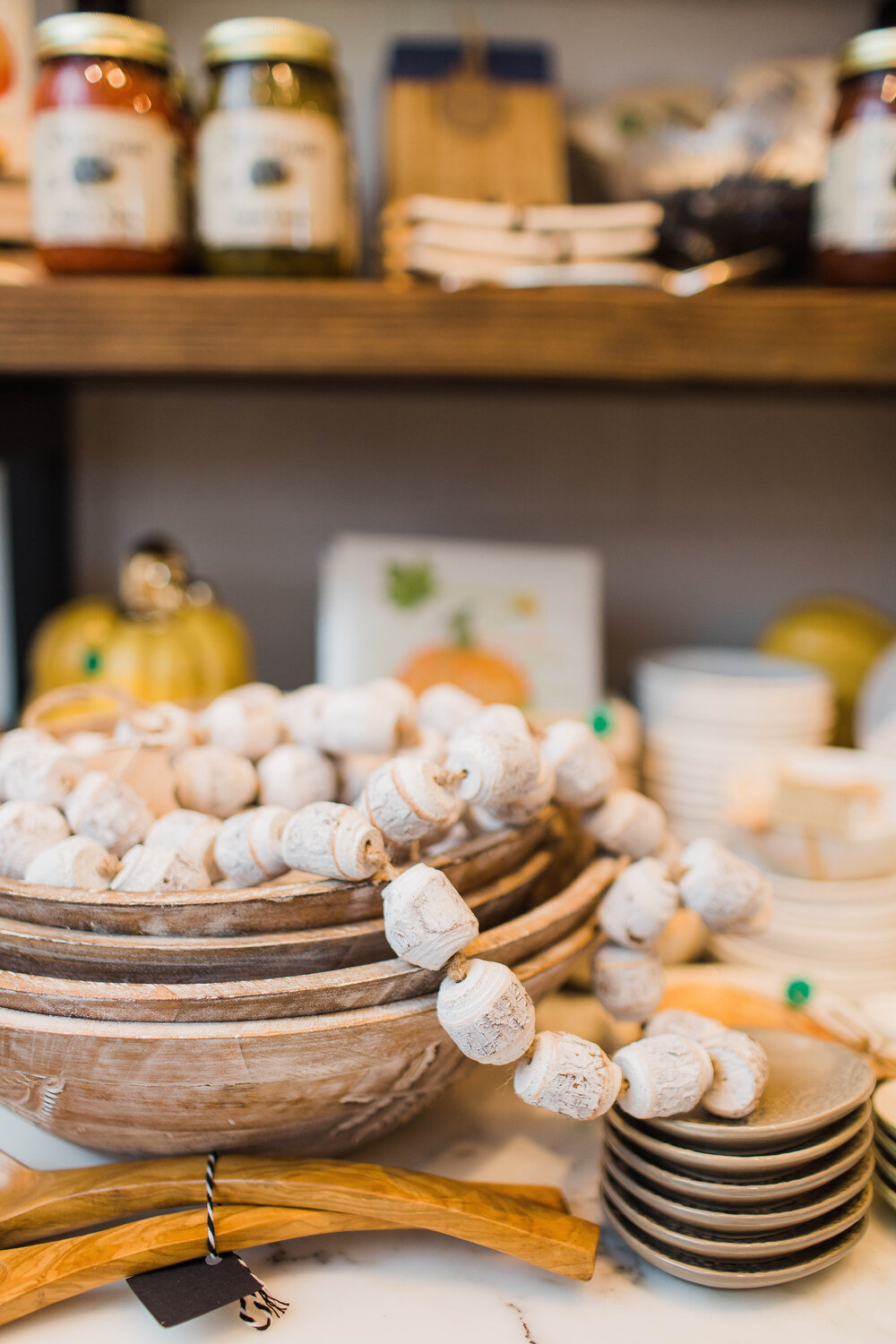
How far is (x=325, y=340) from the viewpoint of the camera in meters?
0.71

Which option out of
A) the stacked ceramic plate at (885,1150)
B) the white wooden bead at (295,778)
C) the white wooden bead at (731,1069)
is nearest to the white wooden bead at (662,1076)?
the white wooden bead at (731,1069)

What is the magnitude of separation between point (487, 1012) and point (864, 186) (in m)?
0.65

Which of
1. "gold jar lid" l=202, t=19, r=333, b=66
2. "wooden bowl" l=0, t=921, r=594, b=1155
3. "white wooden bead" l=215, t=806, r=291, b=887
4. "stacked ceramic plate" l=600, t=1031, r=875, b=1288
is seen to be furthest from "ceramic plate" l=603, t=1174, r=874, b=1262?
"gold jar lid" l=202, t=19, r=333, b=66

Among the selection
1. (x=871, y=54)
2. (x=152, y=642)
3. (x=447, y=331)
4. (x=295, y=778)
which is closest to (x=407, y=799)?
(x=295, y=778)

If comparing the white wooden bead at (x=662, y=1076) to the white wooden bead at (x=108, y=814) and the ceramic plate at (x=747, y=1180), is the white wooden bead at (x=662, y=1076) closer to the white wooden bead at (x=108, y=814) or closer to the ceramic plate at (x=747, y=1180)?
the ceramic plate at (x=747, y=1180)

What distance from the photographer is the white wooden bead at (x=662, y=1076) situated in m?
0.42

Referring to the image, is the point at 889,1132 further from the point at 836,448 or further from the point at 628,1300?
the point at 836,448

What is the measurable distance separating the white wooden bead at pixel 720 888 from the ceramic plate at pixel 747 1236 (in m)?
0.13

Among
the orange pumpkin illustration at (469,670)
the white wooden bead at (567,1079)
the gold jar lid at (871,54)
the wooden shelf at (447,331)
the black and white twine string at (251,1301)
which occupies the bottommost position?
the black and white twine string at (251,1301)

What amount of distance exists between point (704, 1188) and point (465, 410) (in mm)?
829

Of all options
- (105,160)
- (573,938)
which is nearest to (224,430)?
(105,160)

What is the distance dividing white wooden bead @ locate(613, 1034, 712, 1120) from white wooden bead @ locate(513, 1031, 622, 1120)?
2 centimetres

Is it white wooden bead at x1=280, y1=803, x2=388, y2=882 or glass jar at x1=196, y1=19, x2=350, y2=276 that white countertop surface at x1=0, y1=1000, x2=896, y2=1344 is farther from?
glass jar at x1=196, y1=19, x2=350, y2=276

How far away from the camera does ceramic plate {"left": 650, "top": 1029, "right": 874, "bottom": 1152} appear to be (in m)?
0.42
